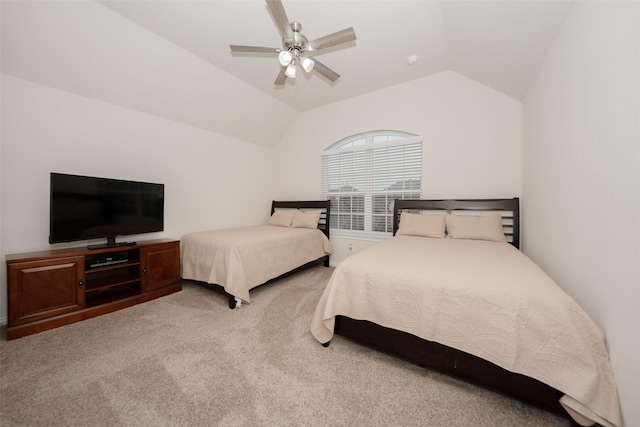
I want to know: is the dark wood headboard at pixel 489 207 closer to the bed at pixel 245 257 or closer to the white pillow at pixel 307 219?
the white pillow at pixel 307 219

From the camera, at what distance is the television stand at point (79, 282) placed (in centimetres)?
184

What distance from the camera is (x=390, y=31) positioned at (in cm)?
232

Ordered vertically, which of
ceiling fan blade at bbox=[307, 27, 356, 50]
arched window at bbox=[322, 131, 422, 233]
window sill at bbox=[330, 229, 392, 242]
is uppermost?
ceiling fan blade at bbox=[307, 27, 356, 50]

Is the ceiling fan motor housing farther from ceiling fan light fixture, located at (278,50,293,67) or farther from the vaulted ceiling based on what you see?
the vaulted ceiling

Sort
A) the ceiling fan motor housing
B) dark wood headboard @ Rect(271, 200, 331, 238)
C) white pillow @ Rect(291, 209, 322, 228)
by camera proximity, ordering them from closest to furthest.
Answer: the ceiling fan motor housing < white pillow @ Rect(291, 209, 322, 228) < dark wood headboard @ Rect(271, 200, 331, 238)

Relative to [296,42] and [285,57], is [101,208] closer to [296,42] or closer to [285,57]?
[285,57]

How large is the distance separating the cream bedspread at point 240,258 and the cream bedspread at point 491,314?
3.58ft

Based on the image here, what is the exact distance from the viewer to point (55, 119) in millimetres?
2324

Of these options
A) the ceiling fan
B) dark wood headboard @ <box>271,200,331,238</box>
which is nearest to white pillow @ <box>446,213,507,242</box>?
dark wood headboard @ <box>271,200,331,238</box>

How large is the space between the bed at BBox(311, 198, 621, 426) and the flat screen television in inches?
96.9

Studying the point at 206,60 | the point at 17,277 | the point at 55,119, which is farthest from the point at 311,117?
the point at 17,277

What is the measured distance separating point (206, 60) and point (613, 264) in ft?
13.0

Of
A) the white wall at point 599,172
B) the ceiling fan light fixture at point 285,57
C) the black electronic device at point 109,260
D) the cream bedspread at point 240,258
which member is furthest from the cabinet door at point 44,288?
the white wall at point 599,172

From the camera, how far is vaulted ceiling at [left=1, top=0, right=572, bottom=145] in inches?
74.2
